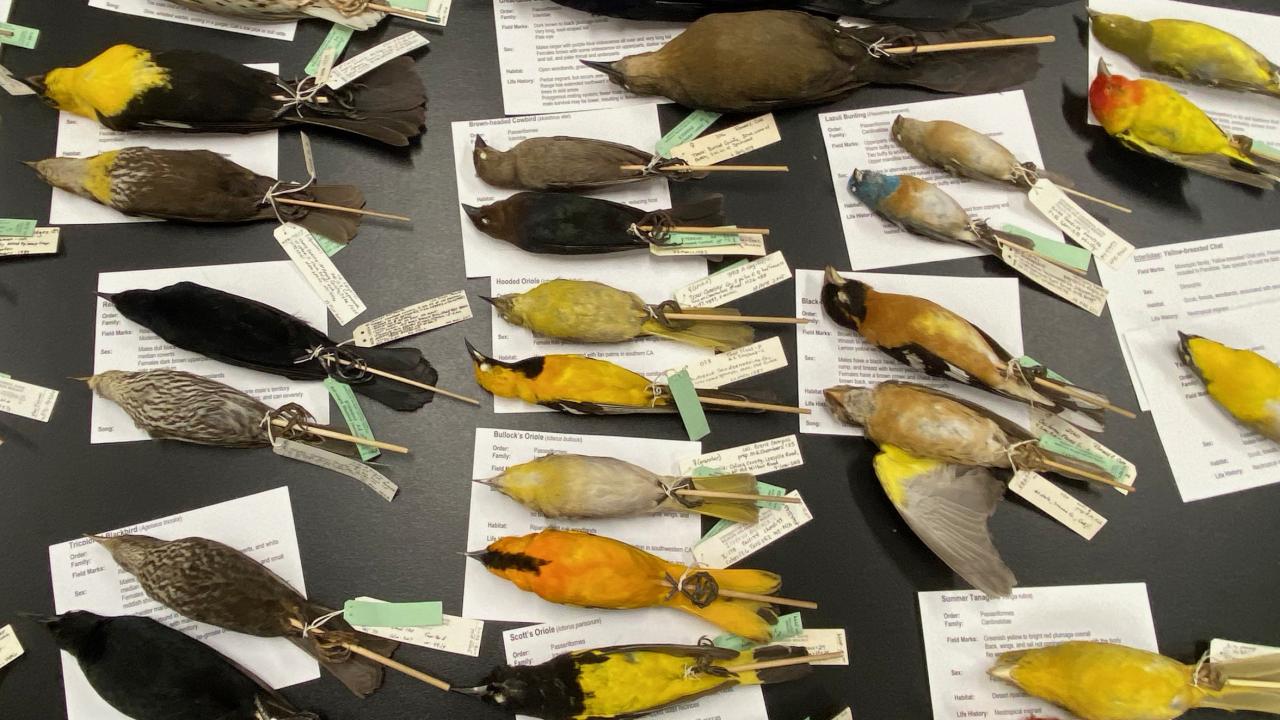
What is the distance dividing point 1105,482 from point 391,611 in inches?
60.4

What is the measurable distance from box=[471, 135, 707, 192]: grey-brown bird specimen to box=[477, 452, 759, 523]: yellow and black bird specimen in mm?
652

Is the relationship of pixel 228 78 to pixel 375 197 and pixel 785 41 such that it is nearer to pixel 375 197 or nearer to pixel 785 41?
pixel 375 197

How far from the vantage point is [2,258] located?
1.78 m

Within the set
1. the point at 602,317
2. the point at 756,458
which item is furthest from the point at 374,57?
the point at 756,458

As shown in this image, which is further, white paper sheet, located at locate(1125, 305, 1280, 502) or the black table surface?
white paper sheet, located at locate(1125, 305, 1280, 502)

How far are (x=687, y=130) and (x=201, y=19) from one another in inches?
50.2

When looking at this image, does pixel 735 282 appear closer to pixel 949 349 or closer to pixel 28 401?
pixel 949 349

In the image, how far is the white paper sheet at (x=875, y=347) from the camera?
67.9 inches

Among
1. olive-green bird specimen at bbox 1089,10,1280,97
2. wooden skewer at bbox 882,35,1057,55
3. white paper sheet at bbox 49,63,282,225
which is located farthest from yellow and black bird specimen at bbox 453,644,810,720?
olive-green bird specimen at bbox 1089,10,1280,97

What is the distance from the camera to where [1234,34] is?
202 cm

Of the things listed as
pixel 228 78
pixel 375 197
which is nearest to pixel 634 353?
pixel 375 197

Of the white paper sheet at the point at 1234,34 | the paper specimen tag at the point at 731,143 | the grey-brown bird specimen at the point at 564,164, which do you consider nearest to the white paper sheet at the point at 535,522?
the grey-brown bird specimen at the point at 564,164

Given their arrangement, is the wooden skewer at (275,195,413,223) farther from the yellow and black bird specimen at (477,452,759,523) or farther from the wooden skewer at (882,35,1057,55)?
the wooden skewer at (882,35,1057,55)

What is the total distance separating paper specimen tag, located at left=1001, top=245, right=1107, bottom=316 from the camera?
178cm
